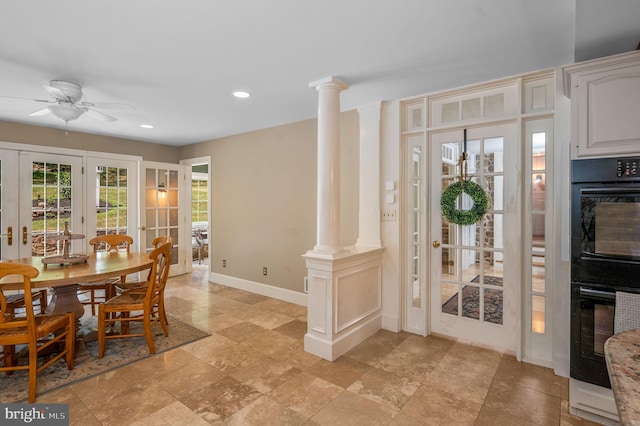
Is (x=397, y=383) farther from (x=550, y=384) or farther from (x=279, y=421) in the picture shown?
(x=550, y=384)

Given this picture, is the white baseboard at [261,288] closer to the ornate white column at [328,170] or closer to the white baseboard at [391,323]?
the white baseboard at [391,323]

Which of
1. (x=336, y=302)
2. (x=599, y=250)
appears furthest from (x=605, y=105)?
(x=336, y=302)

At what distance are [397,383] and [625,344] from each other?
176 cm

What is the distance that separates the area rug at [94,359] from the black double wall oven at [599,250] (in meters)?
3.15

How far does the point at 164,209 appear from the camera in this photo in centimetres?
589

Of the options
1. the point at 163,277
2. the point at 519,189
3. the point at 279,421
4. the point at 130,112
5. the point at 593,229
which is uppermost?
the point at 130,112

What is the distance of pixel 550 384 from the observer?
243 cm

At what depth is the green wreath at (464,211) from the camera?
2.99m

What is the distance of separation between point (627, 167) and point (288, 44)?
2253 mm

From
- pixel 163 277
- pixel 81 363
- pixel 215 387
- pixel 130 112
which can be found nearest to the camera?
pixel 215 387

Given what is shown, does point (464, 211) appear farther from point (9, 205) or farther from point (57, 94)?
point (9, 205)

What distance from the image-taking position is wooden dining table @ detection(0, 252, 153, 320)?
2.47 metres

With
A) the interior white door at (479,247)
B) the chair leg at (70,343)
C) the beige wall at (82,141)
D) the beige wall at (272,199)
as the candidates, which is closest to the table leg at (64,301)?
the chair leg at (70,343)

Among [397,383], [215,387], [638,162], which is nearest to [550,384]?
[397,383]
